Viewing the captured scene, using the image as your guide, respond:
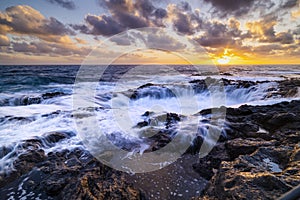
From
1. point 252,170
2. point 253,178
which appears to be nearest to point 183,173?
point 252,170

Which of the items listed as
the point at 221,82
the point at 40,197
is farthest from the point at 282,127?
the point at 221,82

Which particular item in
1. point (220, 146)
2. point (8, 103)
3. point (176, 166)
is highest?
point (220, 146)

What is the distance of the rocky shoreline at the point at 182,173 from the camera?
175 centimetres

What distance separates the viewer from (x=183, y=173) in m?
3.48

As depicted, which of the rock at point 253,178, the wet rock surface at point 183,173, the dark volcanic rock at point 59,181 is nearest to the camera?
the rock at point 253,178

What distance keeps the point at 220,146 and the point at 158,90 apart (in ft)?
35.3

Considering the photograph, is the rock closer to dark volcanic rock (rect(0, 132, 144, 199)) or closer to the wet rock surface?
the wet rock surface

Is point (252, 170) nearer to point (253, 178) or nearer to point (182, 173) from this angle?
point (253, 178)

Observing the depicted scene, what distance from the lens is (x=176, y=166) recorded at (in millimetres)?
3740

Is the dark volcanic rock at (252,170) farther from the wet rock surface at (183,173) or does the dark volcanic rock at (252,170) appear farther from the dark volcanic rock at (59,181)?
the dark volcanic rock at (59,181)

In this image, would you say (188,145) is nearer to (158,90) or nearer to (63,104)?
(63,104)

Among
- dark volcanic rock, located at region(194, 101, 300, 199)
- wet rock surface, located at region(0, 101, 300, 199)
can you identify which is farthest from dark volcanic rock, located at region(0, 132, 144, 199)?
dark volcanic rock, located at region(194, 101, 300, 199)

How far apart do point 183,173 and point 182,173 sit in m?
0.02

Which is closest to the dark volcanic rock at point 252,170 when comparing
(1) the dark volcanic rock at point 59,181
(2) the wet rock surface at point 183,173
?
(2) the wet rock surface at point 183,173
